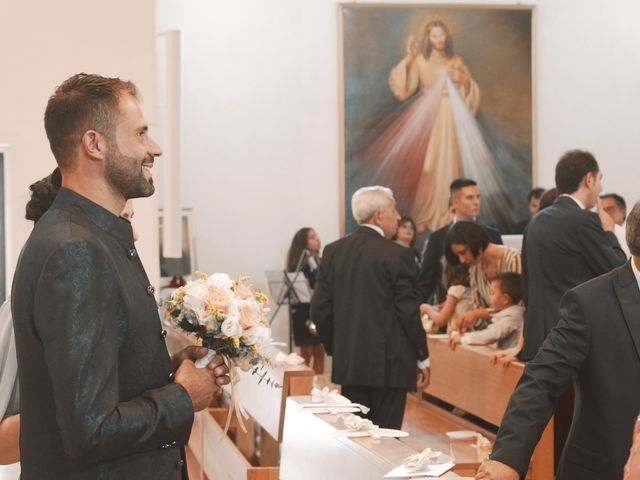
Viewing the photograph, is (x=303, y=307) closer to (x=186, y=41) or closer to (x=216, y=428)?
(x=186, y=41)

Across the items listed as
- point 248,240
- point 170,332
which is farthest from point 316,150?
point 170,332

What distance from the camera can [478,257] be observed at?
305 inches

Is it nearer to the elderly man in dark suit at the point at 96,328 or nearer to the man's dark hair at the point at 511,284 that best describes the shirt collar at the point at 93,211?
the elderly man in dark suit at the point at 96,328

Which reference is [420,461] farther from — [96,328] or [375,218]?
[375,218]

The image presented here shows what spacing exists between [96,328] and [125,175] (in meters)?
0.42

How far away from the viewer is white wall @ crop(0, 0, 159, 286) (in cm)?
658

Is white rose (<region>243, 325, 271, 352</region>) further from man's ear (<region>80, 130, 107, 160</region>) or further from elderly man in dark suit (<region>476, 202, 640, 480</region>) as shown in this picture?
elderly man in dark suit (<region>476, 202, 640, 480</region>)

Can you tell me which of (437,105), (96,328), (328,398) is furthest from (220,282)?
(437,105)

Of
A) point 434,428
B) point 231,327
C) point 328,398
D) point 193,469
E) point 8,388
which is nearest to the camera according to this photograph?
point 231,327

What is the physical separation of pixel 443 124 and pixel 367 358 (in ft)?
28.1

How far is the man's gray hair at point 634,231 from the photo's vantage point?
3096mm

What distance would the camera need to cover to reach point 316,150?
563 inches

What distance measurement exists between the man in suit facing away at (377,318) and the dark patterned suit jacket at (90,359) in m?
4.07

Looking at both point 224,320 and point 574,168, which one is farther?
point 574,168
